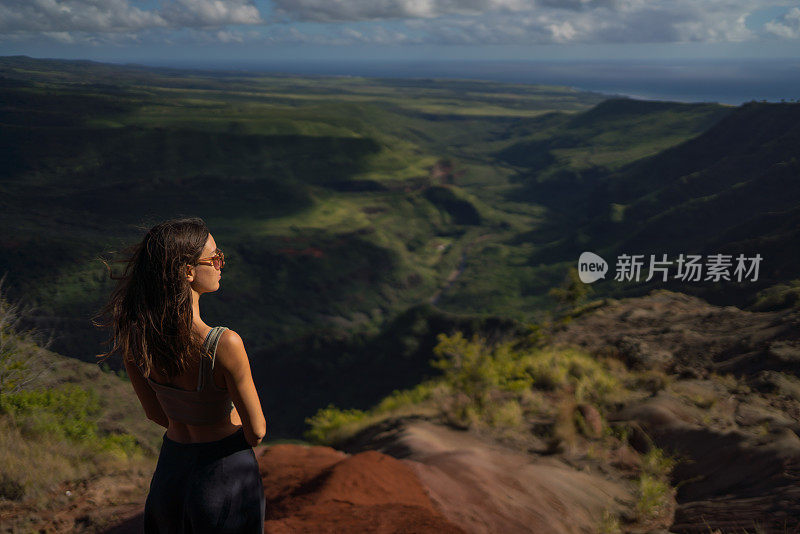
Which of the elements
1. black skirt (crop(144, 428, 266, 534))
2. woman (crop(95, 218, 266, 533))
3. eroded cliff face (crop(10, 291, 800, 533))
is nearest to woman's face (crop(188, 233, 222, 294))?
woman (crop(95, 218, 266, 533))

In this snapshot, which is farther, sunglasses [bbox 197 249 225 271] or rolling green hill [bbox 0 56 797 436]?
rolling green hill [bbox 0 56 797 436]

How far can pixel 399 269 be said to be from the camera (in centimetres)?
8662

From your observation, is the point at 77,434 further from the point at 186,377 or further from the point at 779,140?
the point at 779,140

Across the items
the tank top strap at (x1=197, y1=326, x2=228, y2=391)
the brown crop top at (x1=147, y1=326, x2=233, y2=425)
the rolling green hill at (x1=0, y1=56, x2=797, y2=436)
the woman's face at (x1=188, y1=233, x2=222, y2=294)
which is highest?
the woman's face at (x1=188, y1=233, x2=222, y2=294)

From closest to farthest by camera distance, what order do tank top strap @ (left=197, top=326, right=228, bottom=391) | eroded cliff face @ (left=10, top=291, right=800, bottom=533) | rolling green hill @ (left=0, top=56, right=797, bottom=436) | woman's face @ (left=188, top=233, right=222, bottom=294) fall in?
1. tank top strap @ (left=197, top=326, right=228, bottom=391)
2. woman's face @ (left=188, top=233, right=222, bottom=294)
3. eroded cliff face @ (left=10, top=291, right=800, bottom=533)
4. rolling green hill @ (left=0, top=56, right=797, bottom=436)

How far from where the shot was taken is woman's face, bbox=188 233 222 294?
2.77 m

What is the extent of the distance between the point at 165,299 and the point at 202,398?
0.61 meters

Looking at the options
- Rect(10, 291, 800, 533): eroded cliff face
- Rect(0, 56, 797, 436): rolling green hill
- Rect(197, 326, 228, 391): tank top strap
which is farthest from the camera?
Rect(0, 56, 797, 436): rolling green hill

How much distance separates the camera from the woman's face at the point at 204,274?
2.77m

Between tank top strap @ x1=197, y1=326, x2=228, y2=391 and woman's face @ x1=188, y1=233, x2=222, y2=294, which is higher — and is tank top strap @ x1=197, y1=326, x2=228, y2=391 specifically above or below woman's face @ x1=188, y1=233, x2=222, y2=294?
below

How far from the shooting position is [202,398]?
2748 millimetres

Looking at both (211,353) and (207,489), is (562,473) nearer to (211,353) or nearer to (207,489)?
(207,489)

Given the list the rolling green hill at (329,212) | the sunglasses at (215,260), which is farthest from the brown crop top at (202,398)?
the rolling green hill at (329,212)

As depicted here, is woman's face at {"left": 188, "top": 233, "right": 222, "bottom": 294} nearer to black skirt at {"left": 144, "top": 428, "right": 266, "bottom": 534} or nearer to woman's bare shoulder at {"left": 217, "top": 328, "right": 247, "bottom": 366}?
woman's bare shoulder at {"left": 217, "top": 328, "right": 247, "bottom": 366}
